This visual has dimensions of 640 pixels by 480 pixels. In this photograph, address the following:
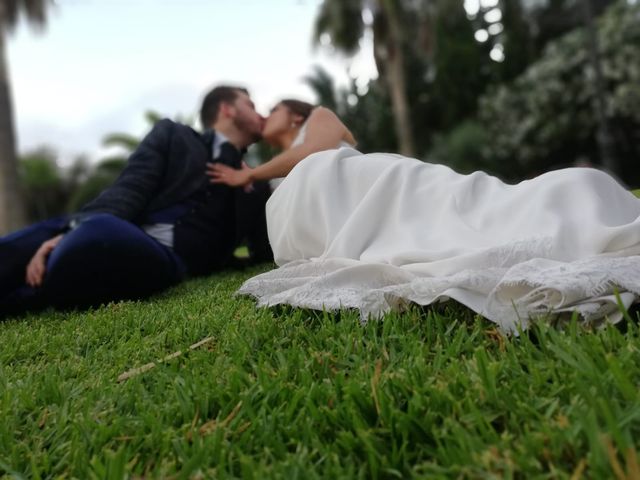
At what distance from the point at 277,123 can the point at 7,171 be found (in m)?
8.99

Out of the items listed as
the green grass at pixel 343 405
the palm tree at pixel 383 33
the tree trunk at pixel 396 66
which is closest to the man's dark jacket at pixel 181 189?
the green grass at pixel 343 405

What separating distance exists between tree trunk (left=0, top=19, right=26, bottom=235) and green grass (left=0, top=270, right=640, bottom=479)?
33.4 feet

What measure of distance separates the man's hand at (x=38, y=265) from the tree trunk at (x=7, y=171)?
9.09m

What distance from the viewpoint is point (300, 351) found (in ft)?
4.83

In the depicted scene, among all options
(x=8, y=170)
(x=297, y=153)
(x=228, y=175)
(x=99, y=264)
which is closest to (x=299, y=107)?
(x=297, y=153)

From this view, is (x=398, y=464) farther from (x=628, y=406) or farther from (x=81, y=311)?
(x=81, y=311)

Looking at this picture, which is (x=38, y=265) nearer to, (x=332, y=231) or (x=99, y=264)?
(x=99, y=264)

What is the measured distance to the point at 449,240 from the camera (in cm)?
200

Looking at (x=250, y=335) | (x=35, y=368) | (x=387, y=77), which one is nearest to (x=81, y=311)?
(x=35, y=368)

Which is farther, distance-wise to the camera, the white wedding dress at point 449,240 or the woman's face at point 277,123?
the woman's face at point 277,123

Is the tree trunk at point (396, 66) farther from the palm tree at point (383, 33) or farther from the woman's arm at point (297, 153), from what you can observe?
the woman's arm at point (297, 153)

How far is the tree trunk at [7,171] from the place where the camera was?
35.1ft

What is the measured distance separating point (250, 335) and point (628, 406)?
100 centimetres

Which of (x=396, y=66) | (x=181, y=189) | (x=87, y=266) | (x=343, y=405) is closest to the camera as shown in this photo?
(x=343, y=405)
